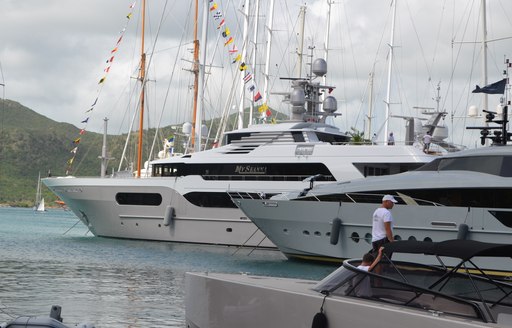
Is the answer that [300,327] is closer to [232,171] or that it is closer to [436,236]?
[436,236]

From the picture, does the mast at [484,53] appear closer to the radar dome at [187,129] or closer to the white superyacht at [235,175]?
the white superyacht at [235,175]

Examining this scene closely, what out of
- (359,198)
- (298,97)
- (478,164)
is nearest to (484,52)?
(298,97)

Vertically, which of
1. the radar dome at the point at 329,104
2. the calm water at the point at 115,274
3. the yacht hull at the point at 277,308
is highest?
the radar dome at the point at 329,104

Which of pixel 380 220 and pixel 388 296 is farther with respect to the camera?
pixel 380 220

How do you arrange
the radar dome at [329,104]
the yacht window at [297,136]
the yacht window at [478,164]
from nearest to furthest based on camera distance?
the yacht window at [478,164]
the yacht window at [297,136]
the radar dome at [329,104]

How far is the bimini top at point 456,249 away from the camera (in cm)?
686

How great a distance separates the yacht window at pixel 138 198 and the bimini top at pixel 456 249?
22.8 metres

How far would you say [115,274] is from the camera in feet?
60.8

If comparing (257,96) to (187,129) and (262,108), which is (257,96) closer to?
(262,108)

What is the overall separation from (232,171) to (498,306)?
21.8 m

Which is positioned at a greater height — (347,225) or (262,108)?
(262,108)

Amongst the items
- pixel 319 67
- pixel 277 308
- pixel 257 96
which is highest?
pixel 319 67

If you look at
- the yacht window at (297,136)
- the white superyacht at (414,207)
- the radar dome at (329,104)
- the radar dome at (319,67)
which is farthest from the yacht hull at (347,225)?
the radar dome at (329,104)

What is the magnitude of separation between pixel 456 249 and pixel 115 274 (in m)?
12.6
